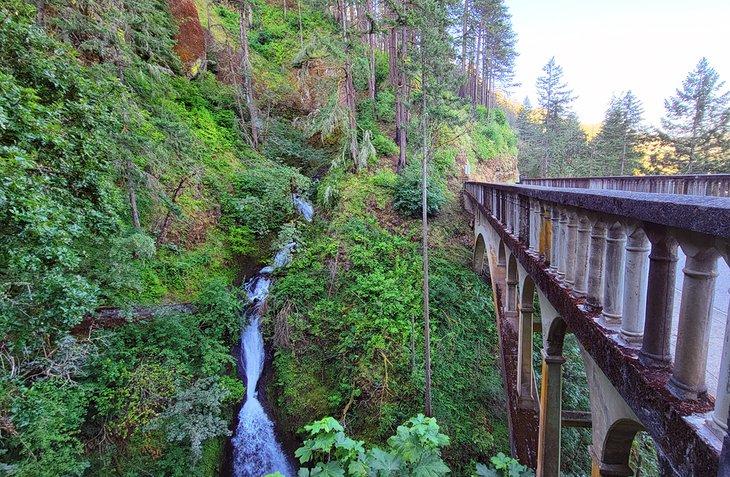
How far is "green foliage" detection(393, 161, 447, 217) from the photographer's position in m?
12.5

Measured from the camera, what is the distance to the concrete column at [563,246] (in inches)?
105

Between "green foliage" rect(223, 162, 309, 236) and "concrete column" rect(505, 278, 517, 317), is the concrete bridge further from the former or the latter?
"green foliage" rect(223, 162, 309, 236)

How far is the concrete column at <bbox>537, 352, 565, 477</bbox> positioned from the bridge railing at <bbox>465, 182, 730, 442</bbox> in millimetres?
1610

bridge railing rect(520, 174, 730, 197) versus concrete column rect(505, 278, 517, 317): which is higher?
bridge railing rect(520, 174, 730, 197)

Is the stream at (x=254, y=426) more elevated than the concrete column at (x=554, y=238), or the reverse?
the concrete column at (x=554, y=238)

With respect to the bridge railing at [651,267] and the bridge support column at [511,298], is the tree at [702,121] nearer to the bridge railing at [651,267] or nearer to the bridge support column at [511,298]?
the bridge support column at [511,298]

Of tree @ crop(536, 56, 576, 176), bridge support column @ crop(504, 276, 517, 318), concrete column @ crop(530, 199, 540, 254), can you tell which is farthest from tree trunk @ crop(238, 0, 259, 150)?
tree @ crop(536, 56, 576, 176)

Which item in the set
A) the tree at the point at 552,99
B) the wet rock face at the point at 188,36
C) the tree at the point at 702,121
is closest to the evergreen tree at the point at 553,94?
the tree at the point at 552,99

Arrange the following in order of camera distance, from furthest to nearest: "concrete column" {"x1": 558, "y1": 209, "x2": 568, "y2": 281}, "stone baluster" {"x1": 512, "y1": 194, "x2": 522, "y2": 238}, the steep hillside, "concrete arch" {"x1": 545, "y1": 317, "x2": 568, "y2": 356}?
the steep hillside < "stone baluster" {"x1": 512, "y1": 194, "x2": 522, "y2": 238} < "concrete arch" {"x1": 545, "y1": 317, "x2": 568, "y2": 356} < "concrete column" {"x1": 558, "y1": 209, "x2": 568, "y2": 281}

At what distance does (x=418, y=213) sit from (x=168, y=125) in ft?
29.5

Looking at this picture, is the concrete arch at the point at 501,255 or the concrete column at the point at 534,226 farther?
the concrete arch at the point at 501,255

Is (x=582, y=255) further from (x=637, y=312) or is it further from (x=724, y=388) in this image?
(x=724, y=388)

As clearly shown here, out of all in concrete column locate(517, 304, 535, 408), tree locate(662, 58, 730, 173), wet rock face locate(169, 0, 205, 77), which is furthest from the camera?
tree locate(662, 58, 730, 173)

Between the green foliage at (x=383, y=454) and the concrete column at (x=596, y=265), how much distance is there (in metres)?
2.06
